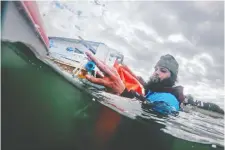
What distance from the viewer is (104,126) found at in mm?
2779

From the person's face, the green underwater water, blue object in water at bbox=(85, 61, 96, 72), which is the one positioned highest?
blue object in water at bbox=(85, 61, 96, 72)

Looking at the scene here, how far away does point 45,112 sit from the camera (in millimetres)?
2475

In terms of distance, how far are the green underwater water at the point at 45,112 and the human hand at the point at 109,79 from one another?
0.21 m

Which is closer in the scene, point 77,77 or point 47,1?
point 47,1

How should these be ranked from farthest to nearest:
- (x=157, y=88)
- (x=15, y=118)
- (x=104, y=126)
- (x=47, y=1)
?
(x=104, y=126), (x=157, y=88), (x=15, y=118), (x=47, y=1)

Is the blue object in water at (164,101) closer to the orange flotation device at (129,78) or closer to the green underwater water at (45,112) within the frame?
the orange flotation device at (129,78)

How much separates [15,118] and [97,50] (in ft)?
2.89

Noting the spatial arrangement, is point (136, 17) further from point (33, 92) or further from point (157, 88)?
point (33, 92)

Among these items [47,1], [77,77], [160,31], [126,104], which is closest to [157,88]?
[126,104]

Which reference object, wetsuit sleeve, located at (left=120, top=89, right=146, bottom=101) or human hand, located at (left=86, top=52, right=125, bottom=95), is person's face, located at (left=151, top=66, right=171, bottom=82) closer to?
wetsuit sleeve, located at (left=120, top=89, right=146, bottom=101)

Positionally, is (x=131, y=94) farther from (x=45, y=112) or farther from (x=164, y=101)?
(x=45, y=112)

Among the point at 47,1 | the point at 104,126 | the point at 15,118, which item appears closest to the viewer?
the point at 47,1

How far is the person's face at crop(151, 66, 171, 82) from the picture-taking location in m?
2.53

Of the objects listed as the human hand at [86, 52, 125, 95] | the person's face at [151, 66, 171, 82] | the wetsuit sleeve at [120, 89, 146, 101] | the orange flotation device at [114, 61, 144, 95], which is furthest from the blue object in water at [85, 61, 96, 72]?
the person's face at [151, 66, 171, 82]
